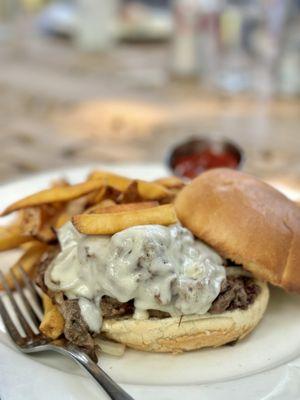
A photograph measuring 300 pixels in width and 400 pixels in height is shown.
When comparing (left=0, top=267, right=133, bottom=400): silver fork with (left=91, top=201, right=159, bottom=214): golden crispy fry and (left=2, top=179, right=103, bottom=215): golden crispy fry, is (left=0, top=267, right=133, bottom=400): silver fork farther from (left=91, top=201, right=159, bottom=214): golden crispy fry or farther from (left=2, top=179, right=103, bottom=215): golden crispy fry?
(left=91, top=201, right=159, bottom=214): golden crispy fry

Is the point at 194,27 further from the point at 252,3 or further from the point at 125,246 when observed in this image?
the point at 125,246

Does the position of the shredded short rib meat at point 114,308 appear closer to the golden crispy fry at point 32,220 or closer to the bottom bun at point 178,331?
the bottom bun at point 178,331

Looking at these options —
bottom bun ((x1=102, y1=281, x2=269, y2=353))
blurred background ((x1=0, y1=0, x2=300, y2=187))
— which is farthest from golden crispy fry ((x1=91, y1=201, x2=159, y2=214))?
blurred background ((x1=0, y1=0, x2=300, y2=187))

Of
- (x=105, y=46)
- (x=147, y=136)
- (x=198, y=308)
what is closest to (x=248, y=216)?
(x=198, y=308)

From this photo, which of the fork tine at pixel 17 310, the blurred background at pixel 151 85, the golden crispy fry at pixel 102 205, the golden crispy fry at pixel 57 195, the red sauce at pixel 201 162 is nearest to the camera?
the fork tine at pixel 17 310

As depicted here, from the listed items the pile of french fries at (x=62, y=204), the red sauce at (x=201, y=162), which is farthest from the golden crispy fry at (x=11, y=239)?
the red sauce at (x=201, y=162)

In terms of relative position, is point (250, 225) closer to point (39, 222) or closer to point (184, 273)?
point (184, 273)

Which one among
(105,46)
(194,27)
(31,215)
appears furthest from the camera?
(105,46)

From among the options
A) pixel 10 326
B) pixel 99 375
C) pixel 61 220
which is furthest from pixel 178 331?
pixel 61 220
